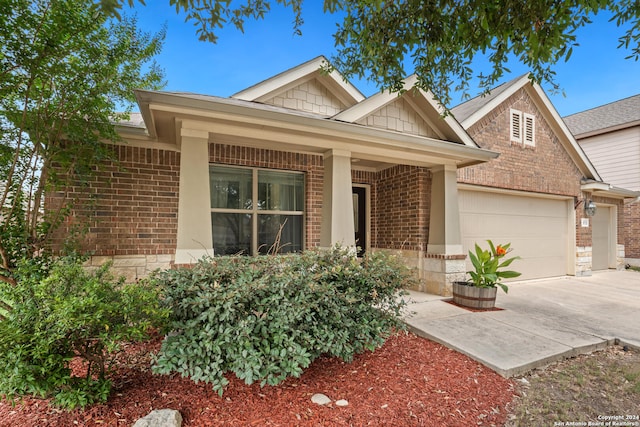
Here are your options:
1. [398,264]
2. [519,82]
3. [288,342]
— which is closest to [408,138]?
[398,264]

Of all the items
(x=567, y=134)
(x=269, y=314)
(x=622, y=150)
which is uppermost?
(x=622, y=150)

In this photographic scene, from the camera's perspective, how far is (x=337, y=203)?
15.8ft

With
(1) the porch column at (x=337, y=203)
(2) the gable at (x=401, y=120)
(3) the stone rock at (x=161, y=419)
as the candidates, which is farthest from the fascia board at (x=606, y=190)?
(3) the stone rock at (x=161, y=419)

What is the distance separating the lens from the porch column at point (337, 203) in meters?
4.77

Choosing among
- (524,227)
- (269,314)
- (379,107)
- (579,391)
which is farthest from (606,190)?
(269,314)

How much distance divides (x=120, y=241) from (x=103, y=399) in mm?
3004

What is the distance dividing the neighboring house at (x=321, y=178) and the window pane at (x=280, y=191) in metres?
0.03

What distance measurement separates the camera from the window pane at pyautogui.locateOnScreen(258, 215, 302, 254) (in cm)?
599

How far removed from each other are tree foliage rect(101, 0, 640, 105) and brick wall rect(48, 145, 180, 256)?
277 centimetres

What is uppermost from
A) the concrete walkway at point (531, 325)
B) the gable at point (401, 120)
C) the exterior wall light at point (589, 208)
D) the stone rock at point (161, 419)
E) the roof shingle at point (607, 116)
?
the roof shingle at point (607, 116)

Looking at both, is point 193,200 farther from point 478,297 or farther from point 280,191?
point 478,297

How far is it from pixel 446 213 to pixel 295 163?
120 inches

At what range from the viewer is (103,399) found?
2352 millimetres

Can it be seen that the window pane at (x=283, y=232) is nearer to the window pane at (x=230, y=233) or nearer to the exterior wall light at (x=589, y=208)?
the window pane at (x=230, y=233)
